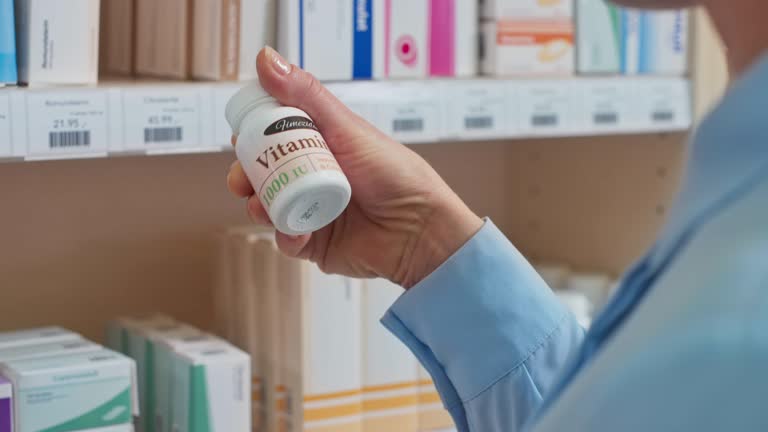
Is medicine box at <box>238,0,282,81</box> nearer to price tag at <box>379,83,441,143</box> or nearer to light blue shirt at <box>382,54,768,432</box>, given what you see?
price tag at <box>379,83,441,143</box>

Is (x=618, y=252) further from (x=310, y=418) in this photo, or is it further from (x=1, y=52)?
(x=1, y=52)

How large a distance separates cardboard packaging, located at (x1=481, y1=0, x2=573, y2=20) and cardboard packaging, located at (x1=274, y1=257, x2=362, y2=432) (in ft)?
1.20

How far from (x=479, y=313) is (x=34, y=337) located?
51 centimetres

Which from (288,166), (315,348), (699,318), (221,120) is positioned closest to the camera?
(699,318)

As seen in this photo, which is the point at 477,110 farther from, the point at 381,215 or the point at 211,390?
the point at 211,390

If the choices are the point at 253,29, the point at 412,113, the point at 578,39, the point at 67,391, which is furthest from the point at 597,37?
the point at 67,391

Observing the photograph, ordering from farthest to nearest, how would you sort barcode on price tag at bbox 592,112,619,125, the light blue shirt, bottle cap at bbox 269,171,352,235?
barcode on price tag at bbox 592,112,619,125, bottle cap at bbox 269,171,352,235, the light blue shirt

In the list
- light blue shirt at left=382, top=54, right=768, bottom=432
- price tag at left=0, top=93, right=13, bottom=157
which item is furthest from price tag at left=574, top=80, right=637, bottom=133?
light blue shirt at left=382, top=54, right=768, bottom=432

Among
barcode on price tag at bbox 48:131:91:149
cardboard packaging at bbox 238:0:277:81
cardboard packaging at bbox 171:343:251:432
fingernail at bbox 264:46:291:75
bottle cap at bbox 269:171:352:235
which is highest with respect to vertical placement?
cardboard packaging at bbox 238:0:277:81

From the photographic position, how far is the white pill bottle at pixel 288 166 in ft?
2.96

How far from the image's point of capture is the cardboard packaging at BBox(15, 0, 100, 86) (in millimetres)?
1154

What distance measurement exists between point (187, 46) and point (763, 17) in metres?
0.88

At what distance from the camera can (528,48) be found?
1.47 m

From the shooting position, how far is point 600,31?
5.01ft
